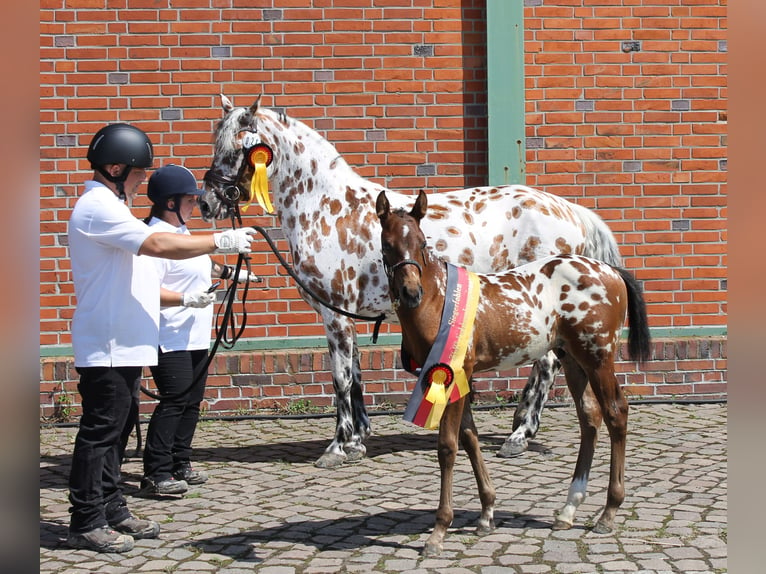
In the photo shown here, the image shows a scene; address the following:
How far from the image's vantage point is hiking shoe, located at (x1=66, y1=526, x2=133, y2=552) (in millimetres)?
4715

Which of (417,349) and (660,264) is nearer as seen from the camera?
(417,349)

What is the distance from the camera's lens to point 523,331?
15.8ft

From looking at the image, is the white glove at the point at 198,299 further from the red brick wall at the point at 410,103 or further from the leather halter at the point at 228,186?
the red brick wall at the point at 410,103

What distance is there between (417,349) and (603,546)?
4.65 feet

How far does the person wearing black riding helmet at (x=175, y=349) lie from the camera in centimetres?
586

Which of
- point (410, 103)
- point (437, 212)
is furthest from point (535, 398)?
point (410, 103)

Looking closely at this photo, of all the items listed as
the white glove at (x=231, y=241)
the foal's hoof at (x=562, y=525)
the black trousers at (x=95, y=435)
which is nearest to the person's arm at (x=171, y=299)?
the black trousers at (x=95, y=435)

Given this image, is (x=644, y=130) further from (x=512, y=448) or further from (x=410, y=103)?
(x=512, y=448)

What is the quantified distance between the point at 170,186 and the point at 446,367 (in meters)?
2.60

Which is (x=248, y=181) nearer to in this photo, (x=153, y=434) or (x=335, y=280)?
(x=335, y=280)

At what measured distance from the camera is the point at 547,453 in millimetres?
6773

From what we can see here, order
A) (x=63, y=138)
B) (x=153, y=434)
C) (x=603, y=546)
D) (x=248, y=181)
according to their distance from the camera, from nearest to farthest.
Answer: (x=603, y=546) < (x=153, y=434) < (x=248, y=181) < (x=63, y=138)

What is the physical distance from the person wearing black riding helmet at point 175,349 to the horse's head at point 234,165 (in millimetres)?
264
